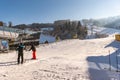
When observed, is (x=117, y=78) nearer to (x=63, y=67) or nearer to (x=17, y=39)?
(x=63, y=67)

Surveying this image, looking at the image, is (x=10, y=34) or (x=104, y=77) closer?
(x=104, y=77)

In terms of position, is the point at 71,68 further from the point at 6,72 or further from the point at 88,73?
the point at 6,72

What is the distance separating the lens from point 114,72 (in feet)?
51.0

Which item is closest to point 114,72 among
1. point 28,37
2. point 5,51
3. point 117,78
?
point 117,78

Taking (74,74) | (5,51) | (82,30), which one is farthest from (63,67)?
(82,30)

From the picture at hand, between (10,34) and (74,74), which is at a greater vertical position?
(10,34)

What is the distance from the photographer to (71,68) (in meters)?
16.3

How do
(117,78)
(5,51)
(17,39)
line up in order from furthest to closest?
(17,39)
(5,51)
(117,78)

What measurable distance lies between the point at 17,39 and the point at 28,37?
6.53m

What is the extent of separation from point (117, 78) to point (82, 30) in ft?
366

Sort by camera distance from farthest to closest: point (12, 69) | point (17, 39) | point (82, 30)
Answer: point (82, 30) → point (17, 39) → point (12, 69)

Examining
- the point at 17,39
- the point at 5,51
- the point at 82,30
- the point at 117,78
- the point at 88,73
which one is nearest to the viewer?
the point at 117,78

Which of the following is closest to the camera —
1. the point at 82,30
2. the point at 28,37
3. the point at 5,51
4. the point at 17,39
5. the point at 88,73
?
the point at 88,73

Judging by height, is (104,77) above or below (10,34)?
below
